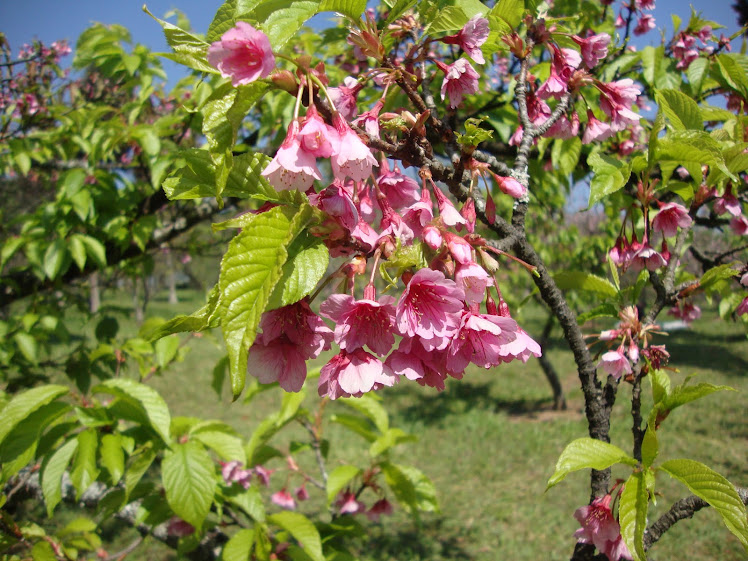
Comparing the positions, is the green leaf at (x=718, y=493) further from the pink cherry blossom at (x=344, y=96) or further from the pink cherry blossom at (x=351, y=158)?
the pink cherry blossom at (x=344, y=96)

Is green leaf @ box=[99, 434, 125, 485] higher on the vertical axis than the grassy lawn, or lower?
higher

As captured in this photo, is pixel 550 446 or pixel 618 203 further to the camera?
pixel 550 446

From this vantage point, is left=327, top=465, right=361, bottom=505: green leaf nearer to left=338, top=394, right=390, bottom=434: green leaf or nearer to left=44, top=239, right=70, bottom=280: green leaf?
left=338, top=394, right=390, bottom=434: green leaf

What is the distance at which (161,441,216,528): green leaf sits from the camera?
150 centimetres

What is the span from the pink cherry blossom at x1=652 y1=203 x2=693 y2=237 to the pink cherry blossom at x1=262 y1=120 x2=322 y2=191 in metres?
1.13

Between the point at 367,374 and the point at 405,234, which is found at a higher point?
the point at 405,234

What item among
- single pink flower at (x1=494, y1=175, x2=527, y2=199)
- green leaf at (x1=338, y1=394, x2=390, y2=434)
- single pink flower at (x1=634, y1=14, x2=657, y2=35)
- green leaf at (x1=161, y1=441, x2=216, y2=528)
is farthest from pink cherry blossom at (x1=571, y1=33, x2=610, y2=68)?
single pink flower at (x1=634, y1=14, x2=657, y2=35)

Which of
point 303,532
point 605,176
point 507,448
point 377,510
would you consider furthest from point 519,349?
point 507,448

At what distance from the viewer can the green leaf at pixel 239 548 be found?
166cm

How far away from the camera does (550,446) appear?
21.7ft

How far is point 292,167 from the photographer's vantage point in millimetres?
700

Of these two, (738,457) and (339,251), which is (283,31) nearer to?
(339,251)

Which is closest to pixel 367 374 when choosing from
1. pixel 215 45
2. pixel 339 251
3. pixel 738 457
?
pixel 339 251

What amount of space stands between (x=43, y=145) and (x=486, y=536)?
510 centimetres
